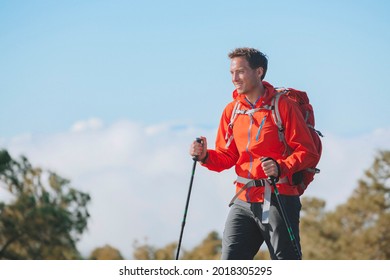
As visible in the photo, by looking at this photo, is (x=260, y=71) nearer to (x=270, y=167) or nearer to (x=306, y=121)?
(x=306, y=121)

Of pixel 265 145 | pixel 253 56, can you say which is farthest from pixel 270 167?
pixel 253 56

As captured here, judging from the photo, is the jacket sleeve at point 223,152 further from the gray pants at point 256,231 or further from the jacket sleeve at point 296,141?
the jacket sleeve at point 296,141

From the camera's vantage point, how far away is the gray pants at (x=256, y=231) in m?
4.74

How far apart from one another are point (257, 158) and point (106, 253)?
31989mm

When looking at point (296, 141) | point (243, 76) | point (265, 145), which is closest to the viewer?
point (296, 141)

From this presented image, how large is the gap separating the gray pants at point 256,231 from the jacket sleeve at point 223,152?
319 millimetres

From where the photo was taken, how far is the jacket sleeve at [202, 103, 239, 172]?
16.6 feet

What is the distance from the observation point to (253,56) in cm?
504

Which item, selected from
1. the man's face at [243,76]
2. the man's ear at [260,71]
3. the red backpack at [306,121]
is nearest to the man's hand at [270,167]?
the red backpack at [306,121]

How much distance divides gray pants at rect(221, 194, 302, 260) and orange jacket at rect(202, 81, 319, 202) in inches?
3.2

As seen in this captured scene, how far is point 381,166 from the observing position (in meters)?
32.2
